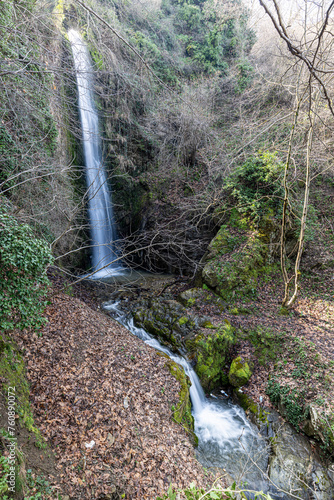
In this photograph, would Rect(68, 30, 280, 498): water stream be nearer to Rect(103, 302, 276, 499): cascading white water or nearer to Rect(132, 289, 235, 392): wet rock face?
Rect(103, 302, 276, 499): cascading white water

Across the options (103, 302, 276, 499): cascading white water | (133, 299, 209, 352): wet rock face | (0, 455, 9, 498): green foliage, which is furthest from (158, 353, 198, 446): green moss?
(0, 455, 9, 498): green foliage

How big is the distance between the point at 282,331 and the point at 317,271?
336 cm

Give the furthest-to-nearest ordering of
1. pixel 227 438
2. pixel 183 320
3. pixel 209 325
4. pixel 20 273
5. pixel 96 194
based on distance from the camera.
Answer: pixel 96 194, pixel 183 320, pixel 209 325, pixel 227 438, pixel 20 273

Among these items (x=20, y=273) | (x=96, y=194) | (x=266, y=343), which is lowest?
(x=266, y=343)

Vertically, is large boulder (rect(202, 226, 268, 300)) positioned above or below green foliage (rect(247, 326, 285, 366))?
above

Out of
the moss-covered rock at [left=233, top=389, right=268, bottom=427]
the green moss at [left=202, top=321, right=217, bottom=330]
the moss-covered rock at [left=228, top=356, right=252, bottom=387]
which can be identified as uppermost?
the green moss at [left=202, top=321, right=217, bottom=330]

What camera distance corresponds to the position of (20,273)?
345cm

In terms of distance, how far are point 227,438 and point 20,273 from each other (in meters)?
5.71

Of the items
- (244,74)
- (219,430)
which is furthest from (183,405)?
(244,74)

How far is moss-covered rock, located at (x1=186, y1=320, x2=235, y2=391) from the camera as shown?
634 centimetres

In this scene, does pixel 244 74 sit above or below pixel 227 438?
above

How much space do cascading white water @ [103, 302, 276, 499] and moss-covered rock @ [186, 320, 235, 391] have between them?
267mm

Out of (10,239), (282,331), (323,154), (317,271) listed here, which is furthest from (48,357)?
(323,154)

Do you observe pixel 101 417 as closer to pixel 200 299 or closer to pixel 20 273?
pixel 20 273
